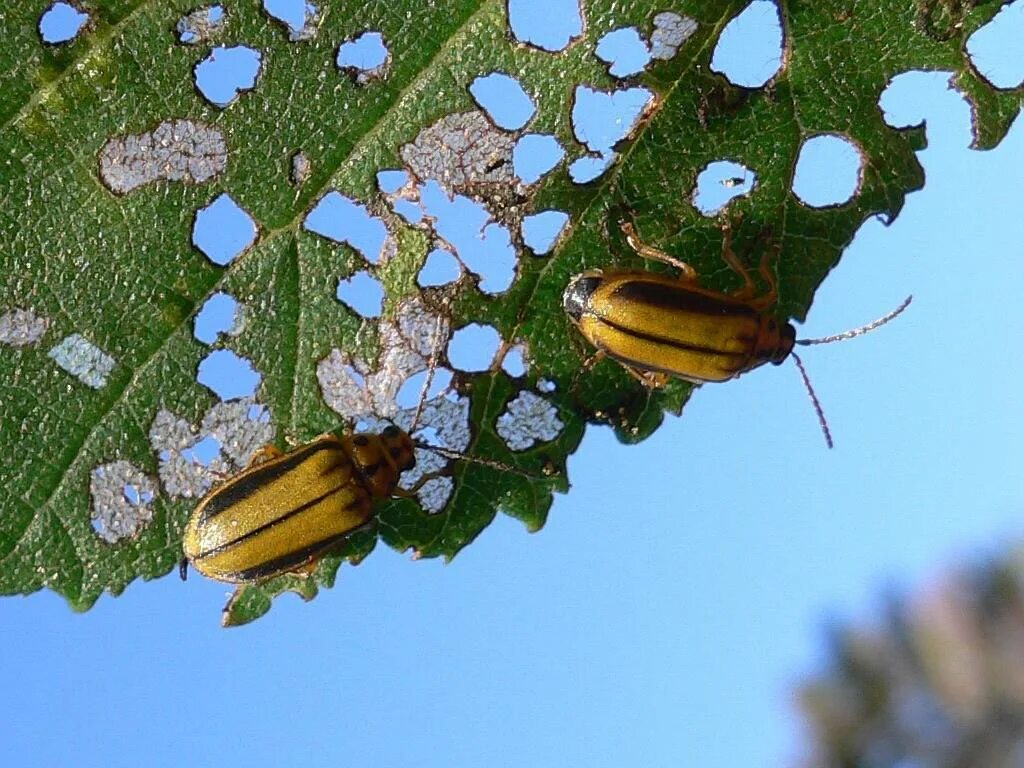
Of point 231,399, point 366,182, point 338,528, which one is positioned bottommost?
point 338,528

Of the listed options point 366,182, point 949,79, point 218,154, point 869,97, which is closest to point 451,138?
point 366,182

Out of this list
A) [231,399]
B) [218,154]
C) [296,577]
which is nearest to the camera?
[218,154]

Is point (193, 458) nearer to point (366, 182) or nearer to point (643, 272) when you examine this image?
point (366, 182)

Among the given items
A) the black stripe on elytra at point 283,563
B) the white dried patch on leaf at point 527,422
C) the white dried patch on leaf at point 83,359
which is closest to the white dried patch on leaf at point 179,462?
the white dried patch on leaf at point 83,359

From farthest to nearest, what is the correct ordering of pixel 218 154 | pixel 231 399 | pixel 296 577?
1. pixel 296 577
2. pixel 231 399
3. pixel 218 154

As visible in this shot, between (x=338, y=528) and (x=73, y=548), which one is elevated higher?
(x=73, y=548)

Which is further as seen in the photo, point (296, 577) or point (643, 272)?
point (296, 577)

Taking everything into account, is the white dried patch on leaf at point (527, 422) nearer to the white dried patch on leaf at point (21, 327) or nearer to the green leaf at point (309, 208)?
the green leaf at point (309, 208)
